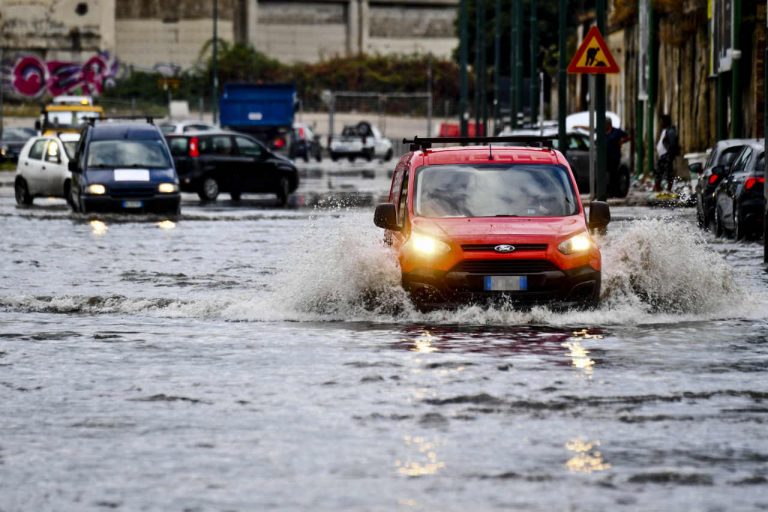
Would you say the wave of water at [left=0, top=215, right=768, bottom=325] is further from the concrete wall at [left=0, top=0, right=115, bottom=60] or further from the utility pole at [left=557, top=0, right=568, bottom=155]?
the concrete wall at [left=0, top=0, right=115, bottom=60]

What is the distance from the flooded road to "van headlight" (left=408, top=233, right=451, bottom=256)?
56 centimetres

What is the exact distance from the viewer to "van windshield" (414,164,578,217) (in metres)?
17.6

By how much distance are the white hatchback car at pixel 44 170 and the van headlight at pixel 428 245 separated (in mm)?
24992

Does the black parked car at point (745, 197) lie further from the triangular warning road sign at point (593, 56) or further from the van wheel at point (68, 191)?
the van wheel at point (68, 191)

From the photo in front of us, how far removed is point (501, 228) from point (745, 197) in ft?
39.7

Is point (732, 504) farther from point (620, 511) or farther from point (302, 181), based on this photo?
point (302, 181)

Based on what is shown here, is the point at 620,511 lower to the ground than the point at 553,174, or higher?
lower

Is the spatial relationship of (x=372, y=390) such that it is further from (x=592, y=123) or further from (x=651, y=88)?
(x=651, y=88)

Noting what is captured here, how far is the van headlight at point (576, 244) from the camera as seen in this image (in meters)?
16.7

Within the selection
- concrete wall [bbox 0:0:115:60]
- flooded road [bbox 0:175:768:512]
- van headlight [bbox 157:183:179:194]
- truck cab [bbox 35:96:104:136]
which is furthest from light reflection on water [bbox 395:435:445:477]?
concrete wall [bbox 0:0:115:60]

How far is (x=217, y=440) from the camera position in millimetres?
10391

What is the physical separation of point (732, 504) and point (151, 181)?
94.0 feet

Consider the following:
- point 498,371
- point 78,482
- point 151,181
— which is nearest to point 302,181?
point 151,181

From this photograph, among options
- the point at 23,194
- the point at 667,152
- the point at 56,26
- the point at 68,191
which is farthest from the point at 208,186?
the point at 56,26
